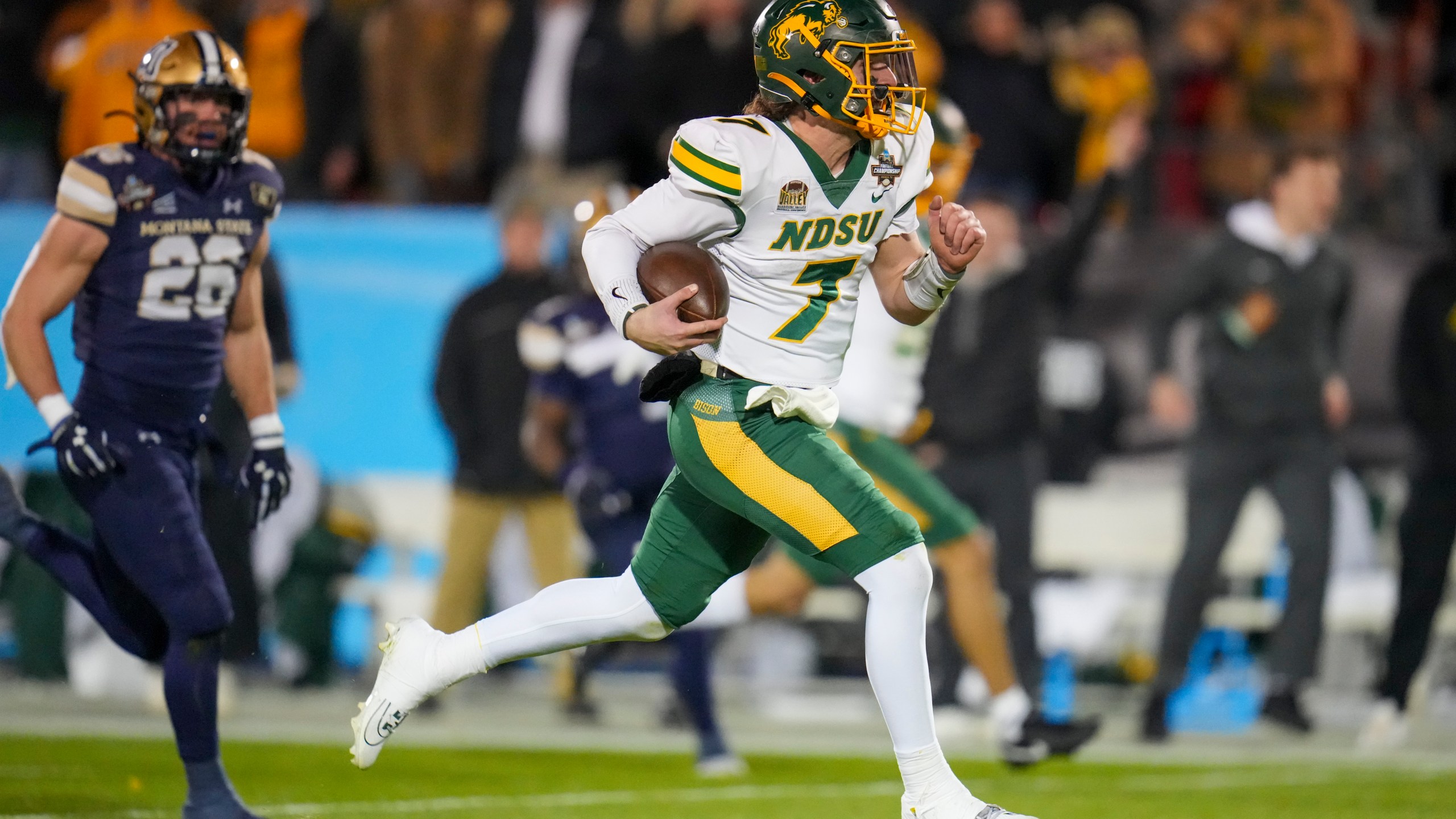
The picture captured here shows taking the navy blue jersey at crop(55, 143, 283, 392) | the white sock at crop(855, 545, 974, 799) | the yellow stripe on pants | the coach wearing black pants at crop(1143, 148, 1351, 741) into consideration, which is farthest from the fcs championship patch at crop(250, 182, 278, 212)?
the coach wearing black pants at crop(1143, 148, 1351, 741)

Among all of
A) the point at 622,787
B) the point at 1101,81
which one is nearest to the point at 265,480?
the point at 622,787

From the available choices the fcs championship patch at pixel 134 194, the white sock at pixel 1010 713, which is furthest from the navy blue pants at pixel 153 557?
the white sock at pixel 1010 713

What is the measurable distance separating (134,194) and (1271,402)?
499 cm

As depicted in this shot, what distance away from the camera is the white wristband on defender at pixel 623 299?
4348 mm

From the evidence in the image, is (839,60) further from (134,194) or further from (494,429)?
(494,429)

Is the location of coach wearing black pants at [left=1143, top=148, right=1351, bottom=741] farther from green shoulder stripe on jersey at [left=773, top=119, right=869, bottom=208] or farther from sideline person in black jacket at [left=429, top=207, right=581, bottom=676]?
green shoulder stripe on jersey at [left=773, top=119, right=869, bottom=208]

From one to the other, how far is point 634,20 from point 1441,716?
553cm

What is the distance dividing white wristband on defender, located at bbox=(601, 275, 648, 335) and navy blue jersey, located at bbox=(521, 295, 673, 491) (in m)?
3.33

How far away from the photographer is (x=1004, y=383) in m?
8.59

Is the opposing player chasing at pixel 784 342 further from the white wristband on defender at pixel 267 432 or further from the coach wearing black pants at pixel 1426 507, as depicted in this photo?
the coach wearing black pants at pixel 1426 507

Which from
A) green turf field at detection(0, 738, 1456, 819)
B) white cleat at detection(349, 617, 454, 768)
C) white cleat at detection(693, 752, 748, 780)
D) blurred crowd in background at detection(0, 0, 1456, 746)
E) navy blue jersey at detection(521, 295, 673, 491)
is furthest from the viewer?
blurred crowd in background at detection(0, 0, 1456, 746)

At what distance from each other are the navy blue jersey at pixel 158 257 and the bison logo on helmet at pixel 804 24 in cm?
153

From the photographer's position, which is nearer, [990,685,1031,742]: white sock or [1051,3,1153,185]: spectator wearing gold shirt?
[990,685,1031,742]: white sock

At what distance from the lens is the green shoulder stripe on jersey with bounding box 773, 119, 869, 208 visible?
4516 millimetres
